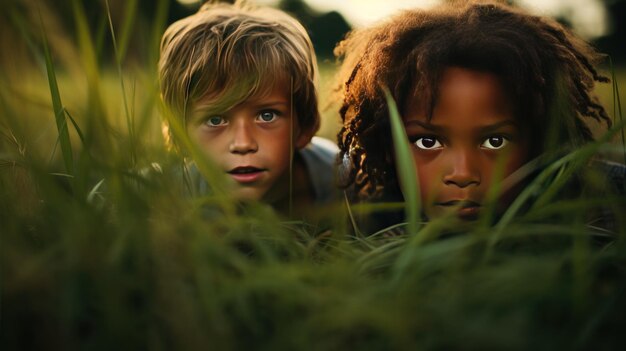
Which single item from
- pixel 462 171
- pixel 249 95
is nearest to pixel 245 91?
pixel 249 95

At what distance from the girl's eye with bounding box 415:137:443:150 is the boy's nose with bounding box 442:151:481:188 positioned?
0.06 meters

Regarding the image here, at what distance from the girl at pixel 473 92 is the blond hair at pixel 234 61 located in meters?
0.28

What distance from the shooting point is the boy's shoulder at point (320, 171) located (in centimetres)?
217

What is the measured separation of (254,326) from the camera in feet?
A: 2.29

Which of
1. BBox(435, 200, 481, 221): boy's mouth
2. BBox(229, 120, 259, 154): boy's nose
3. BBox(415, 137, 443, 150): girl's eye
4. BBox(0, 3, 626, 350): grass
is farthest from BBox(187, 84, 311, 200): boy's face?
BBox(0, 3, 626, 350): grass

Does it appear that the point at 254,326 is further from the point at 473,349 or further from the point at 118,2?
the point at 118,2

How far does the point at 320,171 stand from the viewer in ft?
7.29

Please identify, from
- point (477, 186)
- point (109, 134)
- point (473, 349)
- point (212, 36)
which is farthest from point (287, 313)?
point (212, 36)

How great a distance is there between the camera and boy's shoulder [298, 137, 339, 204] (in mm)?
2168

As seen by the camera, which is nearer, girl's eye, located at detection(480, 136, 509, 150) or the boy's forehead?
girl's eye, located at detection(480, 136, 509, 150)

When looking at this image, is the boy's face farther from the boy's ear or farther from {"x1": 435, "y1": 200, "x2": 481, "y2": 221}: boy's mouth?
{"x1": 435, "y1": 200, "x2": 481, "y2": 221}: boy's mouth

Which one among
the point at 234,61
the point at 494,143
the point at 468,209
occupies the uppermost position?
the point at 234,61

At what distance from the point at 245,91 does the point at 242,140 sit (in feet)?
0.43

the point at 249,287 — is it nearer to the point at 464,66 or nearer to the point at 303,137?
the point at 464,66
